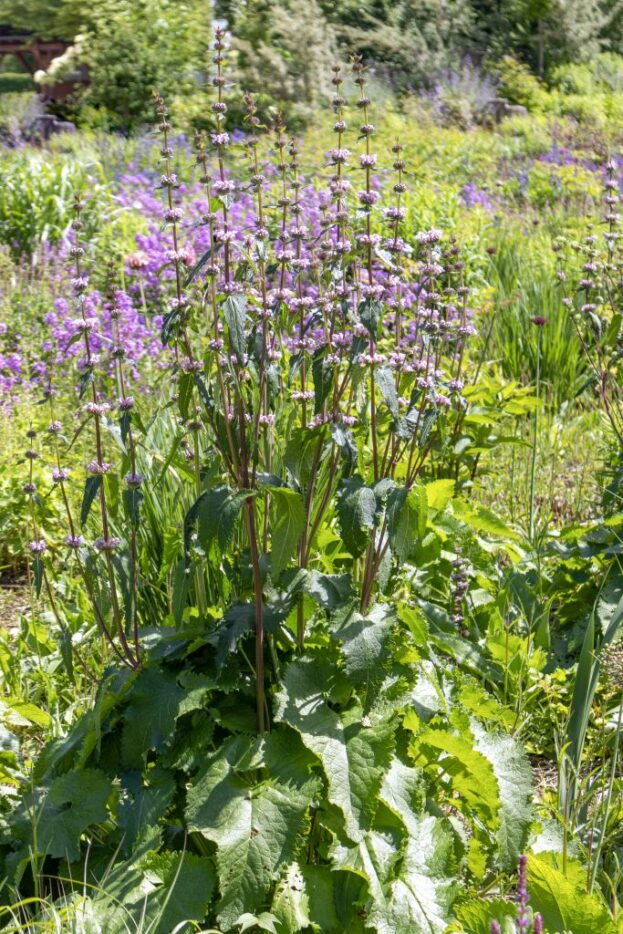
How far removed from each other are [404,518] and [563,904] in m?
0.71

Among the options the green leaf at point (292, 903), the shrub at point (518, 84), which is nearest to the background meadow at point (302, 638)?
the green leaf at point (292, 903)

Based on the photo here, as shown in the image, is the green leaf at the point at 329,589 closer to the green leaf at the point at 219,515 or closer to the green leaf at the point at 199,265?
the green leaf at the point at 219,515

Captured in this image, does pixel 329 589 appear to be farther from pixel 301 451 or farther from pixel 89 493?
pixel 89 493

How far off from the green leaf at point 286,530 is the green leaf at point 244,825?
376 mm

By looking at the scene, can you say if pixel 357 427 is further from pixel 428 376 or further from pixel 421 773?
pixel 421 773

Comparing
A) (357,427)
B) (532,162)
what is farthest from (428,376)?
(532,162)

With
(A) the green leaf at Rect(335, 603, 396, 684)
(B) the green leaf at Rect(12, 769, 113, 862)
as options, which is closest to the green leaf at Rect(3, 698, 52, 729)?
(B) the green leaf at Rect(12, 769, 113, 862)

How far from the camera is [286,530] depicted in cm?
180

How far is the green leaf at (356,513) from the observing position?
1.83 m

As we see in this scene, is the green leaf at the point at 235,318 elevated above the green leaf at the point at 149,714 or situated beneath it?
elevated above

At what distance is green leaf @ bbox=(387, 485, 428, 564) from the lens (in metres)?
1.88

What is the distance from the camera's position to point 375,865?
1.77m

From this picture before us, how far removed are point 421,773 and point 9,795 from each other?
2.89 feet

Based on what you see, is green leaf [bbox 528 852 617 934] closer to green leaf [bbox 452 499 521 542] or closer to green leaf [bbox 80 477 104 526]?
green leaf [bbox 80 477 104 526]
